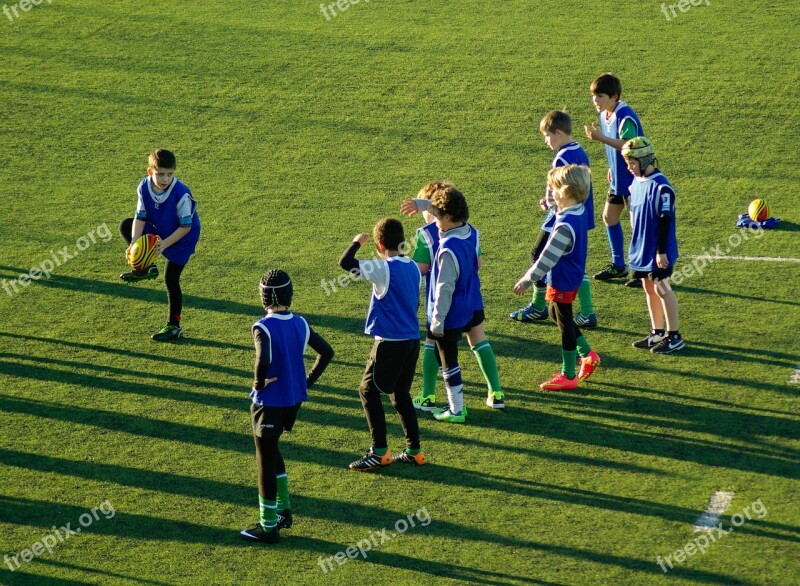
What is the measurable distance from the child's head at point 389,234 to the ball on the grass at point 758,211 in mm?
5575

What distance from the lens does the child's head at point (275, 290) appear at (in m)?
7.22

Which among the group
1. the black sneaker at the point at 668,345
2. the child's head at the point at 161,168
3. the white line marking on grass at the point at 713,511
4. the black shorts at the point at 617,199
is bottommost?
the white line marking on grass at the point at 713,511

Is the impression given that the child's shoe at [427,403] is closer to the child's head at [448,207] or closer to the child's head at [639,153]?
the child's head at [448,207]

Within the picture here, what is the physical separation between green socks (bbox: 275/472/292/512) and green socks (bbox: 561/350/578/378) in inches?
111

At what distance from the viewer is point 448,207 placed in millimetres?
8352

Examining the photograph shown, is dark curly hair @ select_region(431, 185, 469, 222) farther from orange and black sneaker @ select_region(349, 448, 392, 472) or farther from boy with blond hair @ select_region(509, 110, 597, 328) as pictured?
orange and black sneaker @ select_region(349, 448, 392, 472)

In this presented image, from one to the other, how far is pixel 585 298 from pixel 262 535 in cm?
420

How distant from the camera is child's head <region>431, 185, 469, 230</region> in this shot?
27.4 ft

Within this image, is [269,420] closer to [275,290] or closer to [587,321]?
[275,290]

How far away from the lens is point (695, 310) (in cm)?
1066

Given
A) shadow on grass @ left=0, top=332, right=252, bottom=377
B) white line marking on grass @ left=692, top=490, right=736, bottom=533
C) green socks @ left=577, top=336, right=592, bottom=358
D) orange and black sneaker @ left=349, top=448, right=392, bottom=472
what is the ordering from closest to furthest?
white line marking on grass @ left=692, top=490, right=736, bottom=533 < orange and black sneaker @ left=349, top=448, right=392, bottom=472 < green socks @ left=577, top=336, right=592, bottom=358 < shadow on grass @ left=0, top=332, right=252, bottom=377

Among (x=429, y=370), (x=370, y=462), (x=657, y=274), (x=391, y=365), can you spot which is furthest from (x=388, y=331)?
(x=657, y=274)

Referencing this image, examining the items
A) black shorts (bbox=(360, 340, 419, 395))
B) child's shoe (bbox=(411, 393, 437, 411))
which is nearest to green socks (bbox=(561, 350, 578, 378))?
→ child's shoe (bbox=(411, 393, 437, 411))

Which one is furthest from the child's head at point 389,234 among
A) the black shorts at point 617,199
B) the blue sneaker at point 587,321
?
the black shorts at point 617,199
